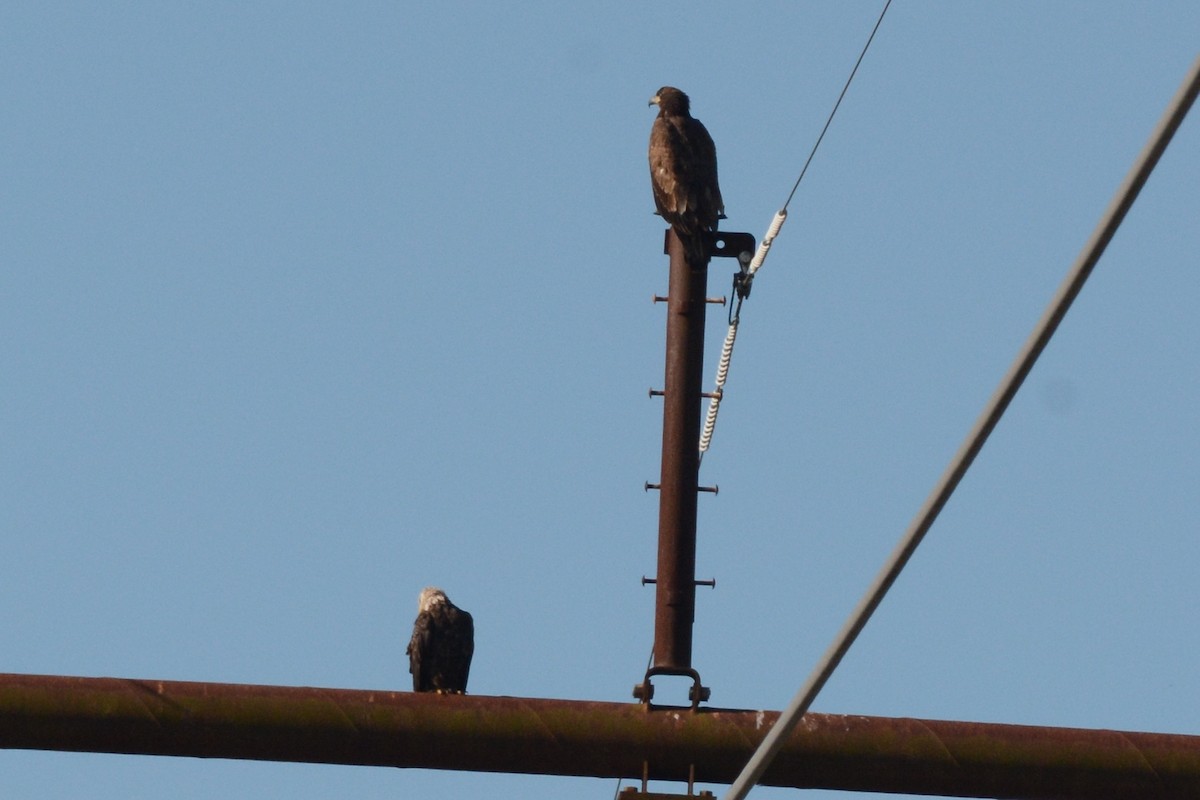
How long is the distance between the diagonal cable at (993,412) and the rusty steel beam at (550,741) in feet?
7.09

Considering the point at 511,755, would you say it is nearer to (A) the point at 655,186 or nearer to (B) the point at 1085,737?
(B) the point at 1085,737

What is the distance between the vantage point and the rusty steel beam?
8.91 meters

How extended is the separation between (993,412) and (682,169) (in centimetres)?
745

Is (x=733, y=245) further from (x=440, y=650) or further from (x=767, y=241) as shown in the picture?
(x=440, y=650)

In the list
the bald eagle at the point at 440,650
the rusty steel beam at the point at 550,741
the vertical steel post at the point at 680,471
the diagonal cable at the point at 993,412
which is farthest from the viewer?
the bald eagle at the point at 440,650

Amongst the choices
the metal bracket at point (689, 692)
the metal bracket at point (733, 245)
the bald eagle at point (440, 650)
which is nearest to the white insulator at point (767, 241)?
the metal bracket at point (733, 245)

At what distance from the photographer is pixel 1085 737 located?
29.6 feet

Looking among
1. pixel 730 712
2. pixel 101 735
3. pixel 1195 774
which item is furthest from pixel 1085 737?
pixel 101 735

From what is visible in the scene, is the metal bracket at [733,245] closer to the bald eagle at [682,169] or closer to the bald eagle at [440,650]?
the bald eagle at [682,169]

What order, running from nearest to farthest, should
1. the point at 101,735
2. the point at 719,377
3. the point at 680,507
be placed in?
the point at 101,735 → the point at 680,507 → the point at 719,377

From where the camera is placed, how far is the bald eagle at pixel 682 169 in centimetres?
1210

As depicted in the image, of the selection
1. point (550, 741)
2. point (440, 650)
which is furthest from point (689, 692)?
point (440, 650)

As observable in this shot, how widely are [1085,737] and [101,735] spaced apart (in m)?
3.64

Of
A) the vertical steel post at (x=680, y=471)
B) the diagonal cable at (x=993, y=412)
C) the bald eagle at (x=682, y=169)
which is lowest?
the diagonal cable at (x=993, y=412)
